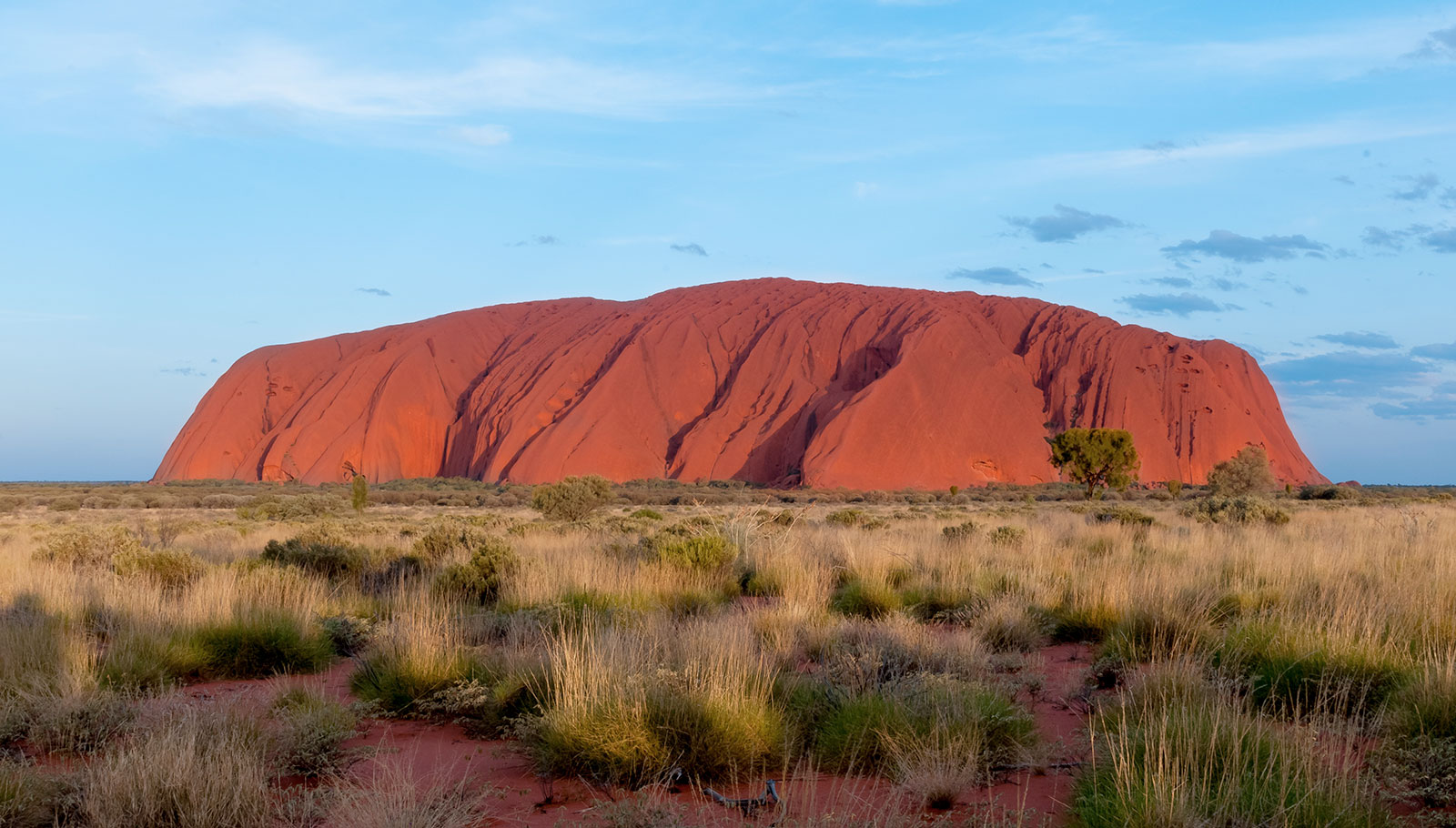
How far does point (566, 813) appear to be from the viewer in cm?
397

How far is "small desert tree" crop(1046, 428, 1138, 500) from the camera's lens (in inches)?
1599

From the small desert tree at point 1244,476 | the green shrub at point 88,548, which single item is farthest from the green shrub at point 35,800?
the small desert tree at point 1244,476

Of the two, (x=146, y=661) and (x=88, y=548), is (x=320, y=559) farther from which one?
(x=146, y=661)

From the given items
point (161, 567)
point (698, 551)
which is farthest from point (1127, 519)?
point (161, 567)

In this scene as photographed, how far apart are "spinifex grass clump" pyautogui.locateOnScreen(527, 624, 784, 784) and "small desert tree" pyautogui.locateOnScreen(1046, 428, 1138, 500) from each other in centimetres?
3863

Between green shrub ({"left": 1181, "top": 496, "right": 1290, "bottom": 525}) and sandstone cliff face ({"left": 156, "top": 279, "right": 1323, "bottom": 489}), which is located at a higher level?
sandstone cliff face ({"left": 156, "top": 279, "right": 1323, "bottom": 489})

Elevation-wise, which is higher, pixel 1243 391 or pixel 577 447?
pixel 1243 391

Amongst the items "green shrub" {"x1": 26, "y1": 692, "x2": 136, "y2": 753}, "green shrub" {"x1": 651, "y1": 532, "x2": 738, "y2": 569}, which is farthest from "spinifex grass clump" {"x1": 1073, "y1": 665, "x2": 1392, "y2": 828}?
"green shrub" {"x1": 651, "y1": 532, "x2": 738, "y2": 569}

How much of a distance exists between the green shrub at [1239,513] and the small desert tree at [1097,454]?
20.7 metres

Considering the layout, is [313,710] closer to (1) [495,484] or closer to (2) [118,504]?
(2) [118,504]

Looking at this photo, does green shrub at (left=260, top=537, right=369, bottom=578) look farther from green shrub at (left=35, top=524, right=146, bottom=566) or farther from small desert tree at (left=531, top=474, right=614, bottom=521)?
small desert tree at (left=531, top=474, right=614, bottom=521)

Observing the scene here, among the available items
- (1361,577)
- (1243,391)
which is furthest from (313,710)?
(1243,391)

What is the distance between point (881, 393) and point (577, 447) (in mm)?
19916

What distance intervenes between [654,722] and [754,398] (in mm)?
60666
